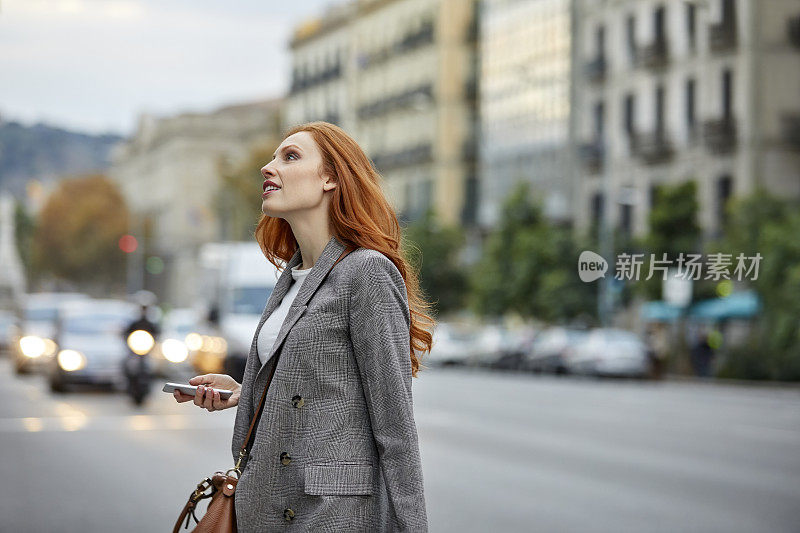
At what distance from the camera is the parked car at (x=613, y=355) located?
39969mm

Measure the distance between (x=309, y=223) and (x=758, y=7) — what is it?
6.69 metres

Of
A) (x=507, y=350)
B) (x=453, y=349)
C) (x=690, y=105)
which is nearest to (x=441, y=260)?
(x=453, y=349)

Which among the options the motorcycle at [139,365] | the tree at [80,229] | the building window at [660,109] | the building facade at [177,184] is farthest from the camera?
the building facade at [177,184]

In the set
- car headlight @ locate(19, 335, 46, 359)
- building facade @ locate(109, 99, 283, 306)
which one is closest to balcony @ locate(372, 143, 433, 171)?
building facade @ locate(109, 99, 283, 306)

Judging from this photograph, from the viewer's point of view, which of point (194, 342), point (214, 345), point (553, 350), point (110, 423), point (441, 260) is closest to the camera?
point (110, 423)

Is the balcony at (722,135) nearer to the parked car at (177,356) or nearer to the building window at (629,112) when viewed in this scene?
the building window at (629,112)

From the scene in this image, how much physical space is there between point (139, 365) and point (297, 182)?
22485 mm

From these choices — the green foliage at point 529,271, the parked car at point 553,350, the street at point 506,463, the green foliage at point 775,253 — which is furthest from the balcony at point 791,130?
the green foliage at point 529,271

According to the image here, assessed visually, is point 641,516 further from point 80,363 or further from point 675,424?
point 80,363

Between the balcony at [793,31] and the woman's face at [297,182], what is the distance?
650 cm

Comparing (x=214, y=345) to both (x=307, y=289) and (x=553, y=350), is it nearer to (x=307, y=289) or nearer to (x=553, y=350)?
(x=553, y=350)

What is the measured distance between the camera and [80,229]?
291ft

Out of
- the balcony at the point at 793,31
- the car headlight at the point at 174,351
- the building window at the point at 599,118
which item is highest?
the building window at the point at 599,118

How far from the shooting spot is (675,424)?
874 inches
